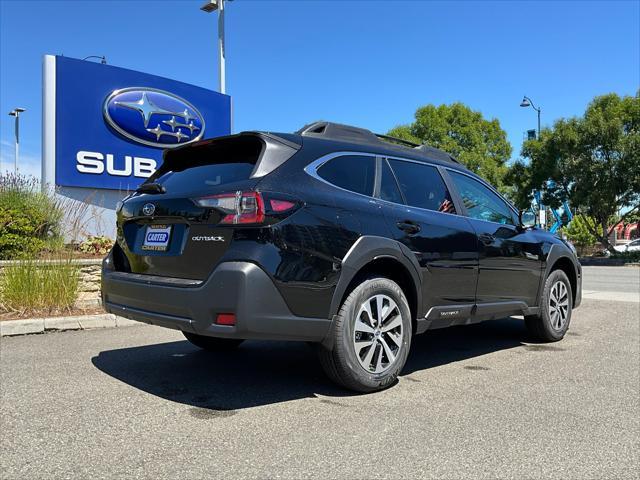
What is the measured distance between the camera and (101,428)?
125 inches

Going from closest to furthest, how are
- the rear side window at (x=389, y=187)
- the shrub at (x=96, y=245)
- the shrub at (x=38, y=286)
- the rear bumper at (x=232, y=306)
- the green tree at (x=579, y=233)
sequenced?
the rear bumper at (x=232, y=306)
the rear side window at (x=389, y=187)
the shrub at (x=38, y=286)
the shrub at (x=96, y=245)
the green tree at (x=579, y=233)

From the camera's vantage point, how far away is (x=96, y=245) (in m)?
8.89

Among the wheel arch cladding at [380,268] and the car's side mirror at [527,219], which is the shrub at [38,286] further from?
the car's side mirror at [527,219]

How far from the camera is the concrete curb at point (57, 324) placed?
6121 millimetres

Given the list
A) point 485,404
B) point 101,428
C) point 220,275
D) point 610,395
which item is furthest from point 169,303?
point 610,395

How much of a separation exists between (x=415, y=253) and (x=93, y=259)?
532 cm

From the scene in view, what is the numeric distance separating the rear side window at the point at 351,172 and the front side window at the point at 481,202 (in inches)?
47.3

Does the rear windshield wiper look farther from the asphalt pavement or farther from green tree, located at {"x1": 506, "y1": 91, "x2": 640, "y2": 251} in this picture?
green tree, located at {"x1": 506, "y1": 91, "x2": 640, "y2": 251}

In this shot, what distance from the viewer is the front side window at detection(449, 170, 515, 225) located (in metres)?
5.08

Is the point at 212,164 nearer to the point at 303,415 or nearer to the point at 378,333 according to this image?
the point at 378,333

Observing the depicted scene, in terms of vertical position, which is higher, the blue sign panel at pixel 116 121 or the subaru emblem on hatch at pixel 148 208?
the blue sign panel at pixel 116 121

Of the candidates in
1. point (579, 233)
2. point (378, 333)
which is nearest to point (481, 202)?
point (378, 333)

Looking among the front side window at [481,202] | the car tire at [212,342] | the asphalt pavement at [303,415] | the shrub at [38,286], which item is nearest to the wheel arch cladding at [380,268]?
the asphalt pavement at [303,415]

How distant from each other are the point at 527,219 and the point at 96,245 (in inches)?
263
